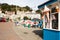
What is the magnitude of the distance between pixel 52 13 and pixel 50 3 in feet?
2.63

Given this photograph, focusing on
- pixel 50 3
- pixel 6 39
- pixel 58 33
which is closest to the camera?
pixel 58 33

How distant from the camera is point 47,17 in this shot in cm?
1347

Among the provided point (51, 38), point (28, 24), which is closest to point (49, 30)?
point (51, 38)

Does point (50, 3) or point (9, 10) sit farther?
point (9, 10)

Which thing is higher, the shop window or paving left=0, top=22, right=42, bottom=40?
the shop window

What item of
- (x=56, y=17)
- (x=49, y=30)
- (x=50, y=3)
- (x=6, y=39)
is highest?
(x=50, y=3)

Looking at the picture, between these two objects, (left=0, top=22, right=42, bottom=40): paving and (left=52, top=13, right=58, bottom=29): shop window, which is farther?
(left=0, top=22, right=42, bottom=40): paving

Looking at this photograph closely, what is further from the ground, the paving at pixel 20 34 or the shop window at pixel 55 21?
the shop window at pixel 55 21

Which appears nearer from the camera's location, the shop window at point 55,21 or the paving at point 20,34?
the shop window at point 55,21

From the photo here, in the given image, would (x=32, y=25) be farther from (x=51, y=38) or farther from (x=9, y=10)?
(x=9, y=10)

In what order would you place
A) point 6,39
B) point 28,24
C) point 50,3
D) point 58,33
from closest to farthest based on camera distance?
point 58,33 → point 50,3 → point 6,39 → point 28,24

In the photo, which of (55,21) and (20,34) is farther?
(20,34)

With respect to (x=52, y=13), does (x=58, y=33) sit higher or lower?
lower

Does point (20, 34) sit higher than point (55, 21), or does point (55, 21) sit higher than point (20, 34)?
point (55, 21)
